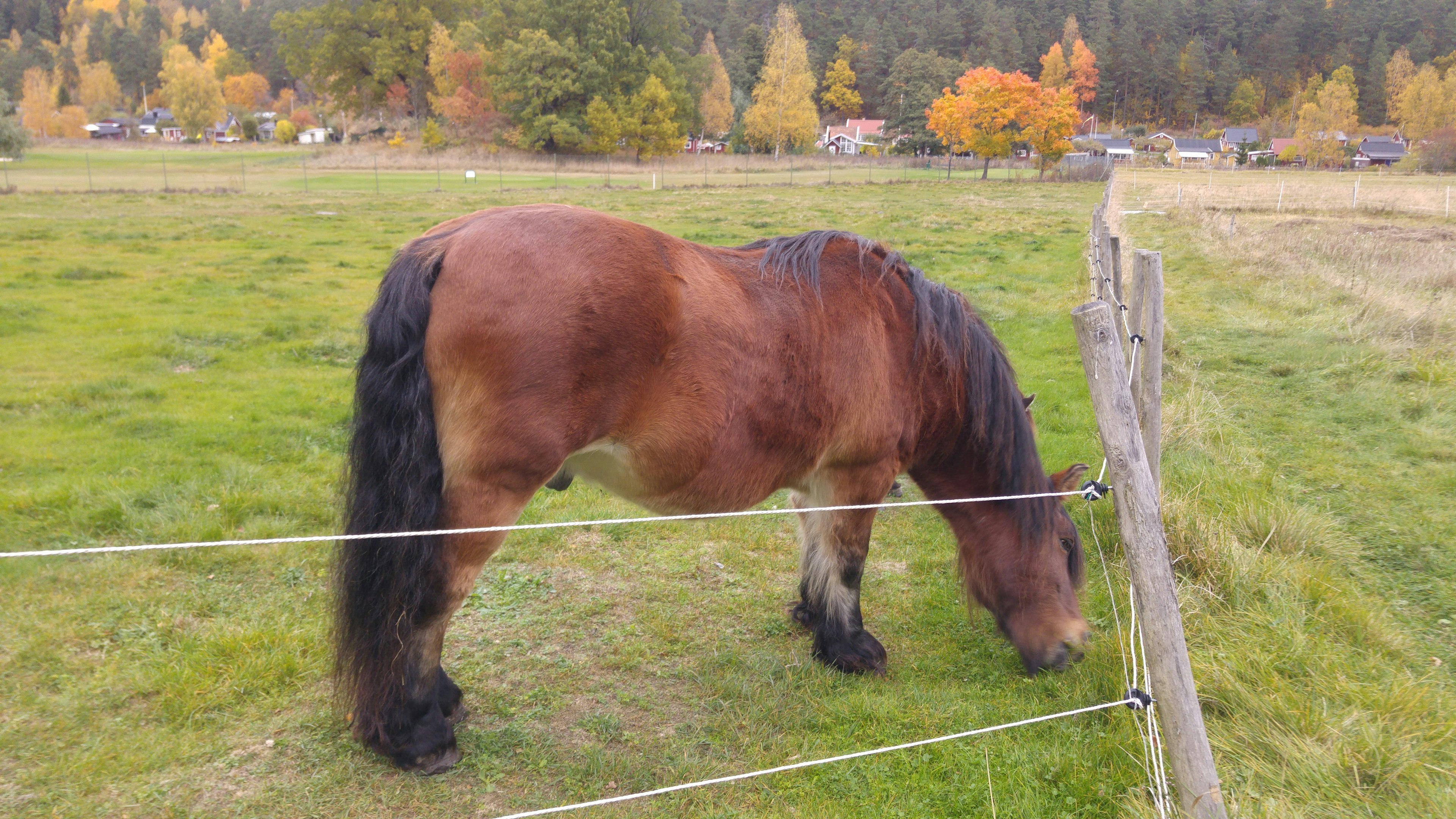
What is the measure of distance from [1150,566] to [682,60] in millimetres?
64123

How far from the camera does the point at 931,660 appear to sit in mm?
4016

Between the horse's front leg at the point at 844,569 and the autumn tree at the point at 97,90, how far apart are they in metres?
116

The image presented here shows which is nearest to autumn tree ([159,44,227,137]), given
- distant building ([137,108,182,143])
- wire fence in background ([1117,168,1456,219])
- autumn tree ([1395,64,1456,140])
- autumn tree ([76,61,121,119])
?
distant building ([137,108,182,143])

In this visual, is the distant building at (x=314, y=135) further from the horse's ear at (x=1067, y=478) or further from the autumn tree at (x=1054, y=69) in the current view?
the horse's ear at (x=1067, y=478)

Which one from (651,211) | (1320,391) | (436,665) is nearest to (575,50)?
(651,211)

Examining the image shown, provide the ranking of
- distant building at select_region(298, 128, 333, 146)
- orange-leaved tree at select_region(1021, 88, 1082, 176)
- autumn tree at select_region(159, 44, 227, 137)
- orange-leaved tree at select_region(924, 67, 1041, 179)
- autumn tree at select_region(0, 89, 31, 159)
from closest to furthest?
1. autumn tree at select_region(0, 89, 31, 159)
2. orange-leaved tree at select_region(1021, 88, 1082, 176)
3. orange-leaved tree at select_region(924, 67, 1041, 179)
4. autumn tree at select_region(159, 44, 227, 137)
5. distant building at select_region(298, 128, 333, 146)

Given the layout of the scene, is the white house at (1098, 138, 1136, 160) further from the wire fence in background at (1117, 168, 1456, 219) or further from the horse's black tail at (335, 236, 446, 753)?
the horse's black tail at (335, 236, 446, 753)

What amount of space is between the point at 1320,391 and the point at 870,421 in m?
6.87

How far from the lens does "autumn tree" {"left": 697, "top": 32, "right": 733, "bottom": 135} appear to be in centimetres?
6944

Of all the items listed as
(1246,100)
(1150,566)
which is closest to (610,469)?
(1150,566)

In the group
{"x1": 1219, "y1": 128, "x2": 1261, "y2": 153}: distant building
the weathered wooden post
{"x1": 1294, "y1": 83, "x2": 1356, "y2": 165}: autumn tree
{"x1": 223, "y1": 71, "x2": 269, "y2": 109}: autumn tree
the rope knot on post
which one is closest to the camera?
the rope knot on post

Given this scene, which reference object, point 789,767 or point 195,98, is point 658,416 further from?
point 195,98

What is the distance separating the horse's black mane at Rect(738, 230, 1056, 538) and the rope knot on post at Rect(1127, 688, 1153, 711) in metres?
1.02

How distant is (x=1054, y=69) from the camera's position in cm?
7444
